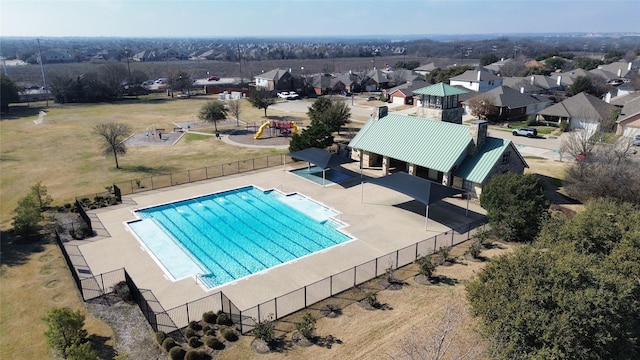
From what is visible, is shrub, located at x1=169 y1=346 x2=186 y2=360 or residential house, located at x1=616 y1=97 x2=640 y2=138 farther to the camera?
residential house, located at x1=616 y1=97 x2=640 y2=138

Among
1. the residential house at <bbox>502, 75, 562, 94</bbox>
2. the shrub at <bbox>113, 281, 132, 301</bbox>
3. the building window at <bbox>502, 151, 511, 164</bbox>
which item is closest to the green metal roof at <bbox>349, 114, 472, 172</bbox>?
the building window at <bbox>502, 151, 511, 164</bbox>

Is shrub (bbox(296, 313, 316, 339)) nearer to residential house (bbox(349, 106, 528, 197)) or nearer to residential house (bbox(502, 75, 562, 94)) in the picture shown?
residential house (bbox(349, 106, 528, 197))

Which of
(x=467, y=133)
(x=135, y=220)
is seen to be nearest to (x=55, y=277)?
(x=135, y=220)

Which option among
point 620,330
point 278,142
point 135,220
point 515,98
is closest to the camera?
point 620,330

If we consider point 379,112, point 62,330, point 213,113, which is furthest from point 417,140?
point 213,113

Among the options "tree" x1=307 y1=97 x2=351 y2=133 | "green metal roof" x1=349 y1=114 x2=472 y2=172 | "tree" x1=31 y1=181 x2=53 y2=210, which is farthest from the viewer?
"tree" x1=307 y1=97 x2=351 y2=133

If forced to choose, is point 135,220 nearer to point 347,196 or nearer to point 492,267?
point 347,196
